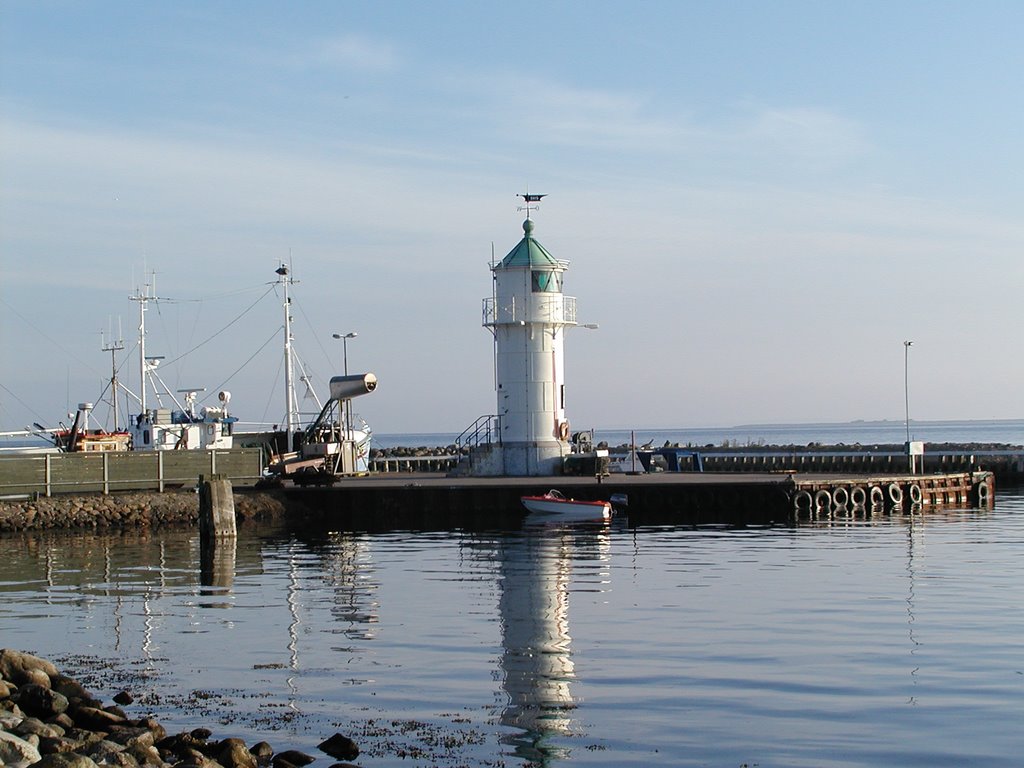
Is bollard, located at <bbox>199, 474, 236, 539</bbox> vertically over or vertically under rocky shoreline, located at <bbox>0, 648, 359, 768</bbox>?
over

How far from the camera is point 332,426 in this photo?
56.2 metres

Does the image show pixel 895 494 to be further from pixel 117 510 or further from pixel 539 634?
pixel 539 634

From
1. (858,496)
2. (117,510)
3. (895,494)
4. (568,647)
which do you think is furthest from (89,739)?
(895,494)

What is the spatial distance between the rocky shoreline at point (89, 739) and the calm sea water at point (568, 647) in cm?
69

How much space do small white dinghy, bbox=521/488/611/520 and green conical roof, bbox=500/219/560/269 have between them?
12147 millimetres

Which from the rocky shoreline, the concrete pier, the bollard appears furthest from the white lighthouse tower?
the rocky shoreline

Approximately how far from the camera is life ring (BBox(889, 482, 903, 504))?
155 feet

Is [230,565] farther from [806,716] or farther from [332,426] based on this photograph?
[332,426]

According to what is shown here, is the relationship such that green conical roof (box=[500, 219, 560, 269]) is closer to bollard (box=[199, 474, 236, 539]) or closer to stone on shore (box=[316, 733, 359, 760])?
bollard (box=[199, 474, 236, 539])

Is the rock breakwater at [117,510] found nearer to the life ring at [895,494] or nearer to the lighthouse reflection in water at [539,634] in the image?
the lighthouse reflection in water at [539,634]

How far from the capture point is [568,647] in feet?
60.2

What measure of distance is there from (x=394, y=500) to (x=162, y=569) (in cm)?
1552

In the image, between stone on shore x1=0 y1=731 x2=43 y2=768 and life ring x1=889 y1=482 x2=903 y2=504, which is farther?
life ring x1=889 y1=482 x2=903 y2=504

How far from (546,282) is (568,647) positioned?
33.8m
